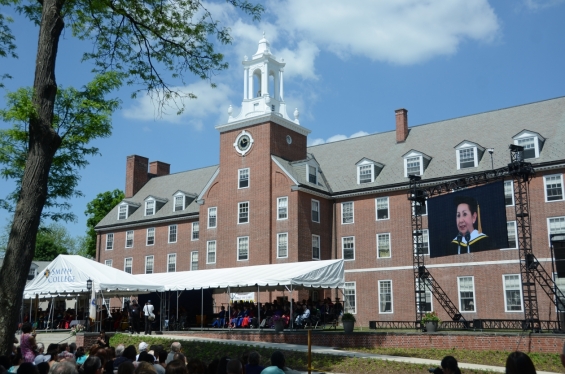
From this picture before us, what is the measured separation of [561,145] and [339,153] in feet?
52.3

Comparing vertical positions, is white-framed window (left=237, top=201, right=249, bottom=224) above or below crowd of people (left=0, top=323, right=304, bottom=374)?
above

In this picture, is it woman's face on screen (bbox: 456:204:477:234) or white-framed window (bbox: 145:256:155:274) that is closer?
woman's face on screen (bbox: 456:204:477:234)

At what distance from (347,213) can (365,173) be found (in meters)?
2.88

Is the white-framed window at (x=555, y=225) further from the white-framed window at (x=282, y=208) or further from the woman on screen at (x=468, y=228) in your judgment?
the white-framed window at (x=282, y=208)

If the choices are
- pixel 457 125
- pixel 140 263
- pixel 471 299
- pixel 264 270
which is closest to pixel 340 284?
pixel 264 270

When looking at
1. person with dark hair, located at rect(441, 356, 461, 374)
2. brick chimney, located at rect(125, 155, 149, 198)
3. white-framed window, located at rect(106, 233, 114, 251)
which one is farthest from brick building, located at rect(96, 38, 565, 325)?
person with dark hair, located at rect(441, 356, 461, 374)

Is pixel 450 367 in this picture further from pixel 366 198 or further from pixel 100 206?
pixel 100 206

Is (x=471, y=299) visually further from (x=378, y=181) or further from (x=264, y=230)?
(x=264, y=230)

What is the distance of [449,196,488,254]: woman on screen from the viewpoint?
84.9ft

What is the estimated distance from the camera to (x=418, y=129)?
135 feet

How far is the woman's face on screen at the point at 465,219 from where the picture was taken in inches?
1030

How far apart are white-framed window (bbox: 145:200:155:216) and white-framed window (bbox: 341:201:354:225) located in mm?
17323

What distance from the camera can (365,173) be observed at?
3900cm

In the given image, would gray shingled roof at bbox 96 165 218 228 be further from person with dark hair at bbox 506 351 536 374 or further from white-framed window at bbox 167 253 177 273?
person with dark hair at bbox 506 351 536 374
